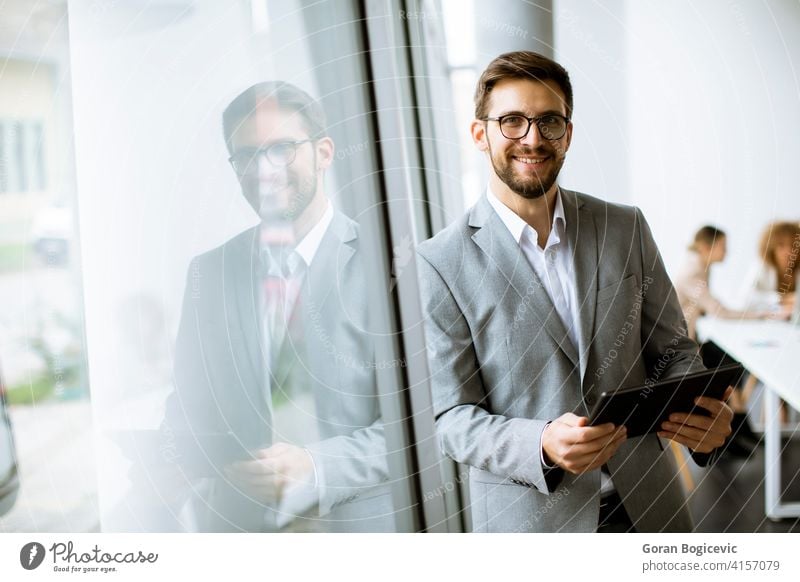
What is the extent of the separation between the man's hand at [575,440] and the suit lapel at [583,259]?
0.17ft

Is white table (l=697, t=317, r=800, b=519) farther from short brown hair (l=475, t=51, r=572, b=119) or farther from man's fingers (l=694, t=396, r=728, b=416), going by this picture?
short brown hair (l=475, t=51, r=572, b=119)

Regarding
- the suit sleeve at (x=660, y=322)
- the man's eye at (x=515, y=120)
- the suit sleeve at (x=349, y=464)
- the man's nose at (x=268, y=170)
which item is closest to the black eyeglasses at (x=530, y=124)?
the man's eye at (x=515, y=120)

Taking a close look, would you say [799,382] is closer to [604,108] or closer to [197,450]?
[604,108]

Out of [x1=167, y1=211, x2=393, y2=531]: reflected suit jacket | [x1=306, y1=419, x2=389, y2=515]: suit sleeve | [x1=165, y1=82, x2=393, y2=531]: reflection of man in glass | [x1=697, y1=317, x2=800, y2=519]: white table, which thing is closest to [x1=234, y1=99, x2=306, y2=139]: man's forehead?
[x1=165, y1=82, x2=393, y2=531]: reflection of man in glass

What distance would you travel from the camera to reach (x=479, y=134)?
2.29 ft

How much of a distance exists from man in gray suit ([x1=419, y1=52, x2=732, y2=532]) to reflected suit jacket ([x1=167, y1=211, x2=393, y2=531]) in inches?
4.4

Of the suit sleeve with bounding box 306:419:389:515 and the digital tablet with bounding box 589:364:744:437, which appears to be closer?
the digital tablet with bounding box 589:364:744:437

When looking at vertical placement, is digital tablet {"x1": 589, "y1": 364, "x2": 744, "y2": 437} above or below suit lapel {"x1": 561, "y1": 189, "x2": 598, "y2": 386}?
below

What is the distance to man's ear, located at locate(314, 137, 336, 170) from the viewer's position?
0.74 meters

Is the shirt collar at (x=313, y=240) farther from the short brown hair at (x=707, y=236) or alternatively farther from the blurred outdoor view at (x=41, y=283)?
the short brown hair at (x=707, y=236)

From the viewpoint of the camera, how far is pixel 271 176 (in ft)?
2.43

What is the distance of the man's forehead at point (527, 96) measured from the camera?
2.22ft
